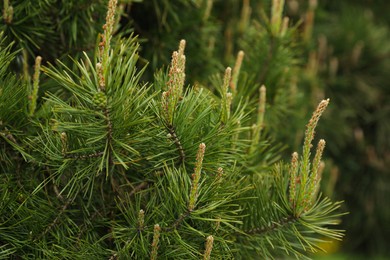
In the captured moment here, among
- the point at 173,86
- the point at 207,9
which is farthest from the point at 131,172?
the point at 207,9

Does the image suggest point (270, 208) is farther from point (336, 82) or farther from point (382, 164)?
point (382, 164)

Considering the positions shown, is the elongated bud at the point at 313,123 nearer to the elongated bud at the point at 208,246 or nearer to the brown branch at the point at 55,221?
the elongated bud at the point at 208,246

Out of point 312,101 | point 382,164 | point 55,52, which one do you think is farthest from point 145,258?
point 382,164

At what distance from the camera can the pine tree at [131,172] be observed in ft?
2.74

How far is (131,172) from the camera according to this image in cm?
104

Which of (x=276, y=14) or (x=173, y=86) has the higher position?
(x=276, y=14)

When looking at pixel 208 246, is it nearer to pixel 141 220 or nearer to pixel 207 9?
pixel 141 220

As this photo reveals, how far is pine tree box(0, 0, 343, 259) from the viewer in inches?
32.9

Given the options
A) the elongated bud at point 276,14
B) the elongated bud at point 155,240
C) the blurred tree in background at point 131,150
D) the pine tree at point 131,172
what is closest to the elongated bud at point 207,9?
the blurred tree in background at point 131,150

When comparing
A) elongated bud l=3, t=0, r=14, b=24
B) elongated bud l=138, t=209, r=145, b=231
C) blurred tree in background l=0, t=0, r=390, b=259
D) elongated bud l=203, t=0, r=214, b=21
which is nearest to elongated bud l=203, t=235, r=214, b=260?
blurred tree in background l=0, t=0, r=390, b=259

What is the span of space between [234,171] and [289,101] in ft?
2.38

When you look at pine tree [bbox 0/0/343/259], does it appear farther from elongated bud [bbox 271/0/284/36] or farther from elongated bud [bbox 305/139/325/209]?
elongated bud [bbox 271/0/284/36]

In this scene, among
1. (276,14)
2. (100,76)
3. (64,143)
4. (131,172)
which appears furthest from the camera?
(276,14)

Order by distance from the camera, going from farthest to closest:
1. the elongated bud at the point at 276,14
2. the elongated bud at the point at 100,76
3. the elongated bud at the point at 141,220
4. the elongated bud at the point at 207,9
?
the elongated bud at the point at 207,9 → the elongated bud at the point at 276,14 → the elongated bud at the point at 141,220 → the elongated bud at the point at 100,76
